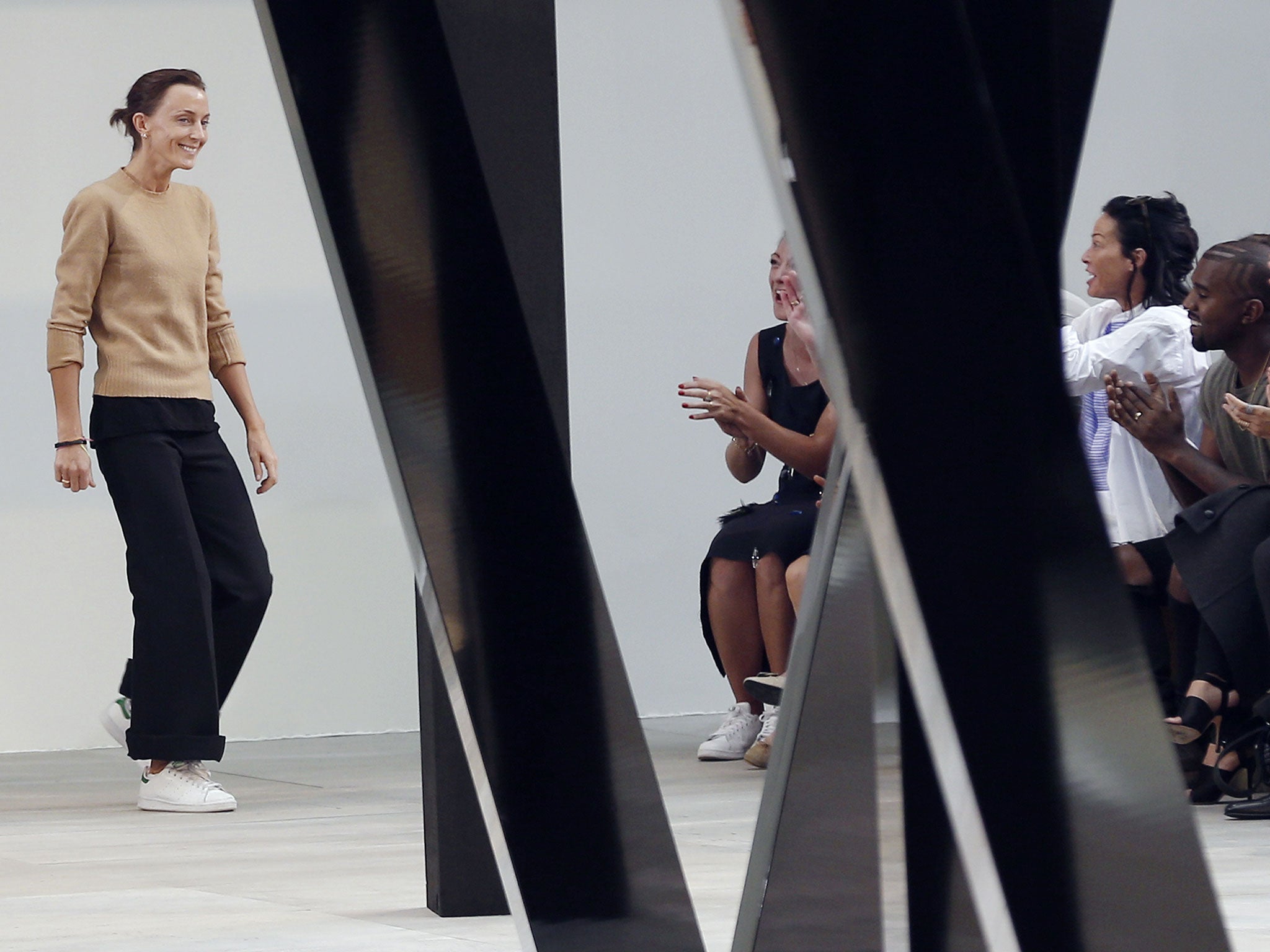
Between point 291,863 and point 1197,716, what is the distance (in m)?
1.62

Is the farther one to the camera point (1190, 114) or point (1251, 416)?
point (1190, 114)

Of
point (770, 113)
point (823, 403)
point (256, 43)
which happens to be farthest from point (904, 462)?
point (256, 43)

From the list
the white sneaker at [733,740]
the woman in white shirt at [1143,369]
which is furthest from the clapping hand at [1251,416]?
the white sneaker at [733,740]

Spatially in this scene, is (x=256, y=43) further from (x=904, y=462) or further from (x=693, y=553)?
(x=904, y=462)

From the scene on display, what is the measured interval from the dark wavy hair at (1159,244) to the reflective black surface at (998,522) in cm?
349

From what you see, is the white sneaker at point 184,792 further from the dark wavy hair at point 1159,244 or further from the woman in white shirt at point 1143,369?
the dark wavy hair at point 1159,244

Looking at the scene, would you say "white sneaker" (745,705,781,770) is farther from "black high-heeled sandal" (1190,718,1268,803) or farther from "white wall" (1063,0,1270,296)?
"white wall" (1063,0,1270,296)

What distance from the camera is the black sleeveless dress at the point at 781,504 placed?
451 centimetres

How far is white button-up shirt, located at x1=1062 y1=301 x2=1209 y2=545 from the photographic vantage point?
402 centimetres

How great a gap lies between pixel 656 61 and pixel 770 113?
5405mm

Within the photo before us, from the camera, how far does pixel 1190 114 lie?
6.45 m

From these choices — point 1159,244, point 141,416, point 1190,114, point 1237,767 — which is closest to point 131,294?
point 141,416

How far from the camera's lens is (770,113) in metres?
0.85

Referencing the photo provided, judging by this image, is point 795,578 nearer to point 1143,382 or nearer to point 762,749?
point 762,749
